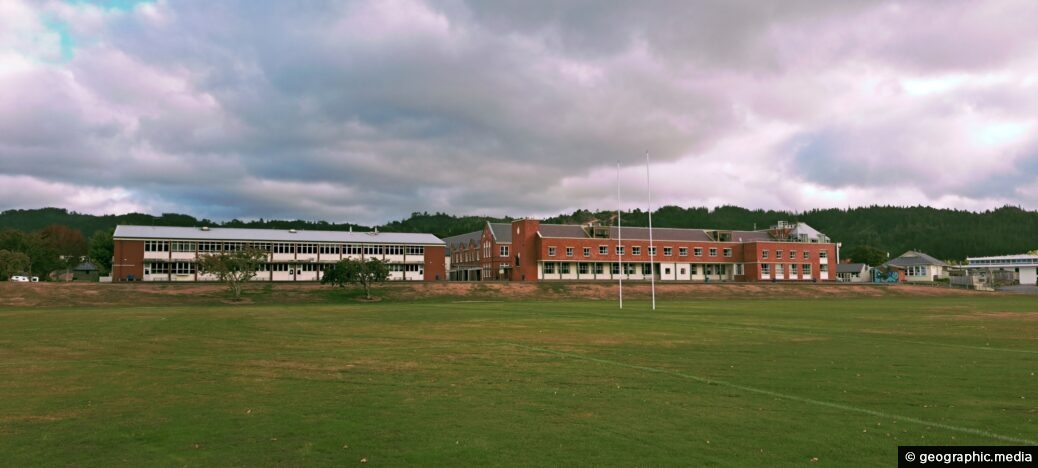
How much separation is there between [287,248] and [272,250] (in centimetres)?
230

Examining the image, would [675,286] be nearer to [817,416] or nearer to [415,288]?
[415,288]

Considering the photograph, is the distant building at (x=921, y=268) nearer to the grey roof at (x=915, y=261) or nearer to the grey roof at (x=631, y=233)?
the grey roof at (x=915, y=261)

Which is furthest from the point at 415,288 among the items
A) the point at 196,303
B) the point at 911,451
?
the point at 911,451

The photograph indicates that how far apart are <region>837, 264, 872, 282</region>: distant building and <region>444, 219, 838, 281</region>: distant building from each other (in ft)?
83.7

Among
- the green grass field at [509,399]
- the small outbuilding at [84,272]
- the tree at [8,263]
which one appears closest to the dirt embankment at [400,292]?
the tree at [8,263]

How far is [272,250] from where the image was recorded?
95.5 metres

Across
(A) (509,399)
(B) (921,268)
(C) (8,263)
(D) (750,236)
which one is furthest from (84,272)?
Result: (B) (921,268)

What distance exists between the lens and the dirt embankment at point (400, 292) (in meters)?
59.4

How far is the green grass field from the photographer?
30.3 ft

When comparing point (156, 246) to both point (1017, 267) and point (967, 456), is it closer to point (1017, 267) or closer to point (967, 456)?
point (967, 456)

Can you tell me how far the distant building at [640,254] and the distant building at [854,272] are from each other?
25512mm

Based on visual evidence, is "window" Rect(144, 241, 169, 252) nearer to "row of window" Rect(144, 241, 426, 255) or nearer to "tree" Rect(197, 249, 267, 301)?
"row of window" Rect(144, 241, 426, 255)

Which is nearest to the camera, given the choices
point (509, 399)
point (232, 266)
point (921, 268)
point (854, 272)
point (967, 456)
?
point (967, 456)

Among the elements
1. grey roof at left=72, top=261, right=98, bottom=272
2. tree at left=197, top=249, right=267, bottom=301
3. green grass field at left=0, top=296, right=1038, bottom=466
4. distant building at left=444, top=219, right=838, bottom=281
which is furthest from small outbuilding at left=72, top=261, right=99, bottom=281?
green grass field at left=0, top=296, right=1038, bottom=466
